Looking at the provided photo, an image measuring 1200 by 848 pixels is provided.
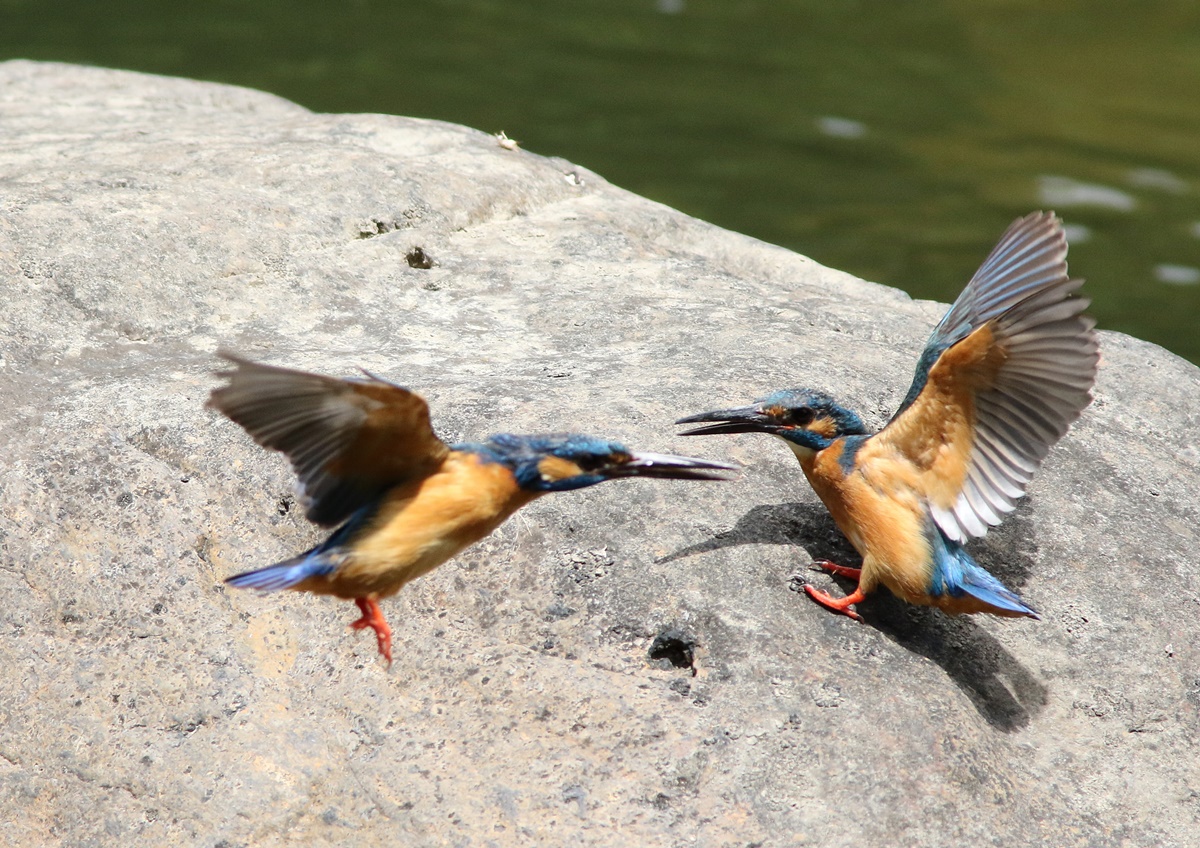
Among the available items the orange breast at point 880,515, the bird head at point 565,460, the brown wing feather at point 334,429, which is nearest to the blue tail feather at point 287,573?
the brown wing feather at point 334,429

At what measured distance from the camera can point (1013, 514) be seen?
4.09 metres

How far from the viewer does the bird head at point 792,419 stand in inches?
149

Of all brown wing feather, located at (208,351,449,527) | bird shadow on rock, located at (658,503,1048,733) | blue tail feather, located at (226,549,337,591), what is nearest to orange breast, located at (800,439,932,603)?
bird shadow on rock, located at (658,503,1048,733)

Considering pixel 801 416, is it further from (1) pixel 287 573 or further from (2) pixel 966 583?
(1) pixel 287 573

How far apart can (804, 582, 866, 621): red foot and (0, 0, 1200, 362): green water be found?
669 cm

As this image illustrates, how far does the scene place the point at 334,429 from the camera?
2.93m

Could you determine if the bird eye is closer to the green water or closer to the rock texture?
the rock texture

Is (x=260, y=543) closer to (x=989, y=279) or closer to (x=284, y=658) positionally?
(x=284, y=658)

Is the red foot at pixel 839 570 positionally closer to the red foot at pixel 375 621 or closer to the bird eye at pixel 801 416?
the bird eye at pixel 801 416

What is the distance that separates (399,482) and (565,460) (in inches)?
15.9

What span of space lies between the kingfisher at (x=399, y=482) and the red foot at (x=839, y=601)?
0.65 meters

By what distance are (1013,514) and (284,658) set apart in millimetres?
2171

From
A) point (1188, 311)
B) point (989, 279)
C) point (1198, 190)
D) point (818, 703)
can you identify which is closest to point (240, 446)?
point (818, 703)

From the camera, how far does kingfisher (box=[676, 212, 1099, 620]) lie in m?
3.52
